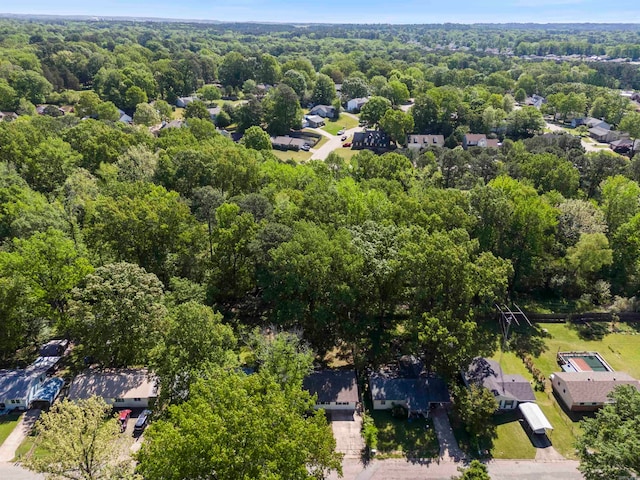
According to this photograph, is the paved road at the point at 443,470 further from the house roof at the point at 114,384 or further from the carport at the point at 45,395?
the carport at the point at 45,395

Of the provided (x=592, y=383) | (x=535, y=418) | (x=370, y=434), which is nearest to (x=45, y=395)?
(x=370, y=434)

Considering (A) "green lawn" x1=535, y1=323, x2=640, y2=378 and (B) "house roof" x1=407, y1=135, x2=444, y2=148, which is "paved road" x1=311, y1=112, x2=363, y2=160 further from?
(A) "green lawn" x1=535, y1=323, x2=640, y2=378

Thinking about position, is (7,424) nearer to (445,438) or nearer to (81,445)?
(81,445)

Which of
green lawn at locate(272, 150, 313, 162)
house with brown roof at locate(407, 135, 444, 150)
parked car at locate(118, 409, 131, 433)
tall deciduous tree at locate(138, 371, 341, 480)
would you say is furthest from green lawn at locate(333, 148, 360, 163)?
tall deciduous tree at locate(138, 371, 341, 480)

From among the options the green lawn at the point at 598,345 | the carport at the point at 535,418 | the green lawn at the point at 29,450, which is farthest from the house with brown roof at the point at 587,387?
the green lawn at the point at 29,450

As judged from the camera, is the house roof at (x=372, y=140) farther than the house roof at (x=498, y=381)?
Yes

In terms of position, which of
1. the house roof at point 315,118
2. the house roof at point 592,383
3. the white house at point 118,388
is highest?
the white house at point 118,388
